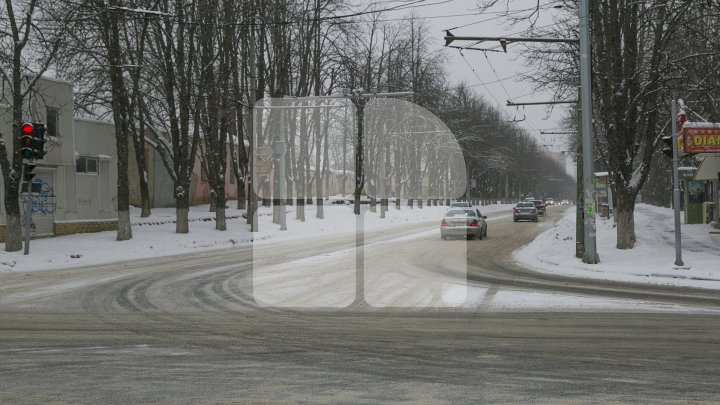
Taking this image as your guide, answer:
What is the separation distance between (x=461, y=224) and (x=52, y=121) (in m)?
17.2

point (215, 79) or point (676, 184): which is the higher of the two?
point (215, 79)

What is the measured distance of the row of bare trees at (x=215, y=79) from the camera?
76.5 ft

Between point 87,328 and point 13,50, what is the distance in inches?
643

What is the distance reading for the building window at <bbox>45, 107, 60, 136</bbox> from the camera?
1103 inches

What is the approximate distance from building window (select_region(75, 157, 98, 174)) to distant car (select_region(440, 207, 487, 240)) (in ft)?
51.3

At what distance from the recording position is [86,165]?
3148cm

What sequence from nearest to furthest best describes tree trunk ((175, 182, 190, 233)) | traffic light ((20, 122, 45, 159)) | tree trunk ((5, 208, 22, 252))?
1. traffic light ((20, 122, 45, 159))
2. tree trunk ((5, 208, 22, 252))
3. tree trunk ((175, 182, 190, 233))

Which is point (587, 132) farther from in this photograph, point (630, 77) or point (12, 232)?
point (12, 232)

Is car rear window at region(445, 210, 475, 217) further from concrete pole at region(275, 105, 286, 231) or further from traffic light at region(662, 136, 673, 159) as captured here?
traffic light at region(662, 136, 673, 159)

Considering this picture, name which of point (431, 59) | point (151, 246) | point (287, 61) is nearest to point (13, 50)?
point (151, 246)

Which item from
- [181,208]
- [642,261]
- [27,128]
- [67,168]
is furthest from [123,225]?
[642,261]

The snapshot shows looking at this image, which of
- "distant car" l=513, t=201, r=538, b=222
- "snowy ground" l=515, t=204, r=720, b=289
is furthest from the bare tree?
"distant car" l=513, t=201, r=538, b=222

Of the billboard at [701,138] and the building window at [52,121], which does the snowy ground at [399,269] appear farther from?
the building window at [52,121]

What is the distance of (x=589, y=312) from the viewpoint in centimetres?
1121
